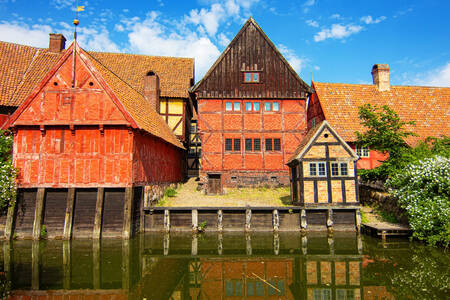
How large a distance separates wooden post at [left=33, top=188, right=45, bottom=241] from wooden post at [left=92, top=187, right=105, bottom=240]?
2667mm

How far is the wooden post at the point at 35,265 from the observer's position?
25.8 ft

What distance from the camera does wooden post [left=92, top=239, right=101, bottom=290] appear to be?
8.13 meters

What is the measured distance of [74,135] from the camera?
14.2m

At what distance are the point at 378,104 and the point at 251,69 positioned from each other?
37.9 ft

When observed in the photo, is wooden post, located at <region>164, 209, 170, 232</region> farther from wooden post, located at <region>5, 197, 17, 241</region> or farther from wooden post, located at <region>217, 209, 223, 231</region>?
wooden post, located at <region>5, 197, 17, 241</region>

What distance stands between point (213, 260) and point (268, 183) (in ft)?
37.2

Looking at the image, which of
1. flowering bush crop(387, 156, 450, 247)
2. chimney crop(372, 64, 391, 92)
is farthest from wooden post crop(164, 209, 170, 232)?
chimney crop(372, 64, 391, 92)

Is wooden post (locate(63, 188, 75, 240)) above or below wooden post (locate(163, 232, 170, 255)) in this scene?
above

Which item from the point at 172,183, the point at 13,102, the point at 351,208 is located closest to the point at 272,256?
the point at 351,208

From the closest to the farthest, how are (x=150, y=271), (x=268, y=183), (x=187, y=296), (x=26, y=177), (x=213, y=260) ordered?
(x=187, y=296)
(x=150, y=271)
(x=213, y=260)
(x=26, y=177)
(x=268, y=183)

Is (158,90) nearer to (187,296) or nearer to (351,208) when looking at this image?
(351,208)

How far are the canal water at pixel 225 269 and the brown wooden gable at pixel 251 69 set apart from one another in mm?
11735

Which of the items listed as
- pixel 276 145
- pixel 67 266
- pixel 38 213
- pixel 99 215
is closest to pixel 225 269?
pixel 67 266

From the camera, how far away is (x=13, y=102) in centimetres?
1833
